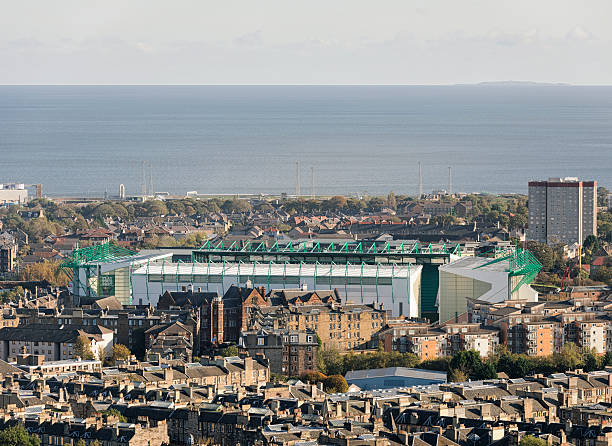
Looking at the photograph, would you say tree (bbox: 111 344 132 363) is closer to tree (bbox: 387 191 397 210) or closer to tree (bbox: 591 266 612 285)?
tree (bbox: 591 266 612 285)

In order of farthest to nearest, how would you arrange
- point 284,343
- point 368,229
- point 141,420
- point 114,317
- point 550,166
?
point 550,166 < point 368,229 < point 114,317 < point 284,343 < point 141,420

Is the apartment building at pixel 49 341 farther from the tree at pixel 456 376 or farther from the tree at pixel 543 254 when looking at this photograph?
the tree at pixel 543 254

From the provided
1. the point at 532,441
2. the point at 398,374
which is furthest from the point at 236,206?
the point at 532,441

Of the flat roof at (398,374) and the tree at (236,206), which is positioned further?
the tree at (236,206)

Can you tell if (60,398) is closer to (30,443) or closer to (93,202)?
(30,443)

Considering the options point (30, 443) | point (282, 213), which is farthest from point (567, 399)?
point (282, 213)

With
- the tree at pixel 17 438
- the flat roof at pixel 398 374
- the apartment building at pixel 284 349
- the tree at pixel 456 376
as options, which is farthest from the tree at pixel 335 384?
the tree at pixel 17 438

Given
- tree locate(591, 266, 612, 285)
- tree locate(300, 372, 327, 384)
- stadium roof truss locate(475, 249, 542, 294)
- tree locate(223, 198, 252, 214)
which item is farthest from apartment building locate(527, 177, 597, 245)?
tree locate(300, 372, 327, 384)
